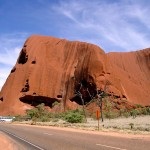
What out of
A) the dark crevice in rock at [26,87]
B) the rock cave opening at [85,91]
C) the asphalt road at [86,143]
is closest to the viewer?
the asphalt road at [86,143]

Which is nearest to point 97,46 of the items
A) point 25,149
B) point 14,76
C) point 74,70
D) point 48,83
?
point 74,70

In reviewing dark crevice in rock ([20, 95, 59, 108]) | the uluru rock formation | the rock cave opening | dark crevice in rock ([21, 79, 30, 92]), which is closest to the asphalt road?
the uluru rock formation

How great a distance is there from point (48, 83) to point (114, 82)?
23.0 meters

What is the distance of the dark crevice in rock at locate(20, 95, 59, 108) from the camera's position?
112 m

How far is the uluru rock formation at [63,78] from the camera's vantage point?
344ft

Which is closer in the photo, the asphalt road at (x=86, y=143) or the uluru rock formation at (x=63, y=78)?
the asphalt road at (x=86, y=143)

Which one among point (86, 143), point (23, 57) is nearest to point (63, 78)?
point (23, 57)

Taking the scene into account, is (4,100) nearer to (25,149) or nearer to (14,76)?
(14,76)

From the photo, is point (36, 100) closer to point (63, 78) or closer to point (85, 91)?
point (63, 78)

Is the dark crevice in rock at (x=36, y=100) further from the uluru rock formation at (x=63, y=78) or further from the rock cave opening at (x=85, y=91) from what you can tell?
the rock cave opening at (x=85, y=91)

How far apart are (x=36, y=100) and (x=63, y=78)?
11971 mm

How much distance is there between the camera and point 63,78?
118 m

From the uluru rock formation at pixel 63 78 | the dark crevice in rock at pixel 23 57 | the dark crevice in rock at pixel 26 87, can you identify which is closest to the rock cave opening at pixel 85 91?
the uluru rock formation at pixel 63 78

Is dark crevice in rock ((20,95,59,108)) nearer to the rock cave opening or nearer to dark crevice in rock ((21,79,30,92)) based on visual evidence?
dark crevice in rock ((21,79,30,92))
